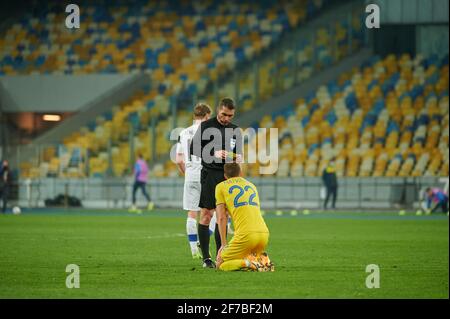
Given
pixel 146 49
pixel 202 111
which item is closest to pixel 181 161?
pixel 202 111

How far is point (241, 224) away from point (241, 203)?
0.27 m

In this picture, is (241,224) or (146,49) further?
(146,49)

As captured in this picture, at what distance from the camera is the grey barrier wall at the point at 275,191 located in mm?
36331

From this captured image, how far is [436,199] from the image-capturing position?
34594 millimetres

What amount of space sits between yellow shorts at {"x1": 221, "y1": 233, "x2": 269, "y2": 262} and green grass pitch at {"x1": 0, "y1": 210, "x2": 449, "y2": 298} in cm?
38

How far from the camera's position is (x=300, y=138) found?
1542 inches

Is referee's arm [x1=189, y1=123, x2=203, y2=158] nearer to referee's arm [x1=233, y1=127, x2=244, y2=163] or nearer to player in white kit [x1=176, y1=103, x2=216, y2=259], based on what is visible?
referee's arm [x1=233, y1=127, x2=244, y2=163]

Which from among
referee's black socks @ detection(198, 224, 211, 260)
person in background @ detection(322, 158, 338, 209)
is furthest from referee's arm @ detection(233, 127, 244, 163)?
person in background @ detection(322, 158, 338, 209)

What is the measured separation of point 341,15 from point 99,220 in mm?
18103

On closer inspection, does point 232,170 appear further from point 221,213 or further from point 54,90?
point 54,90

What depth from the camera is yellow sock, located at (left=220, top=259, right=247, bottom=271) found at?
13555 mm
